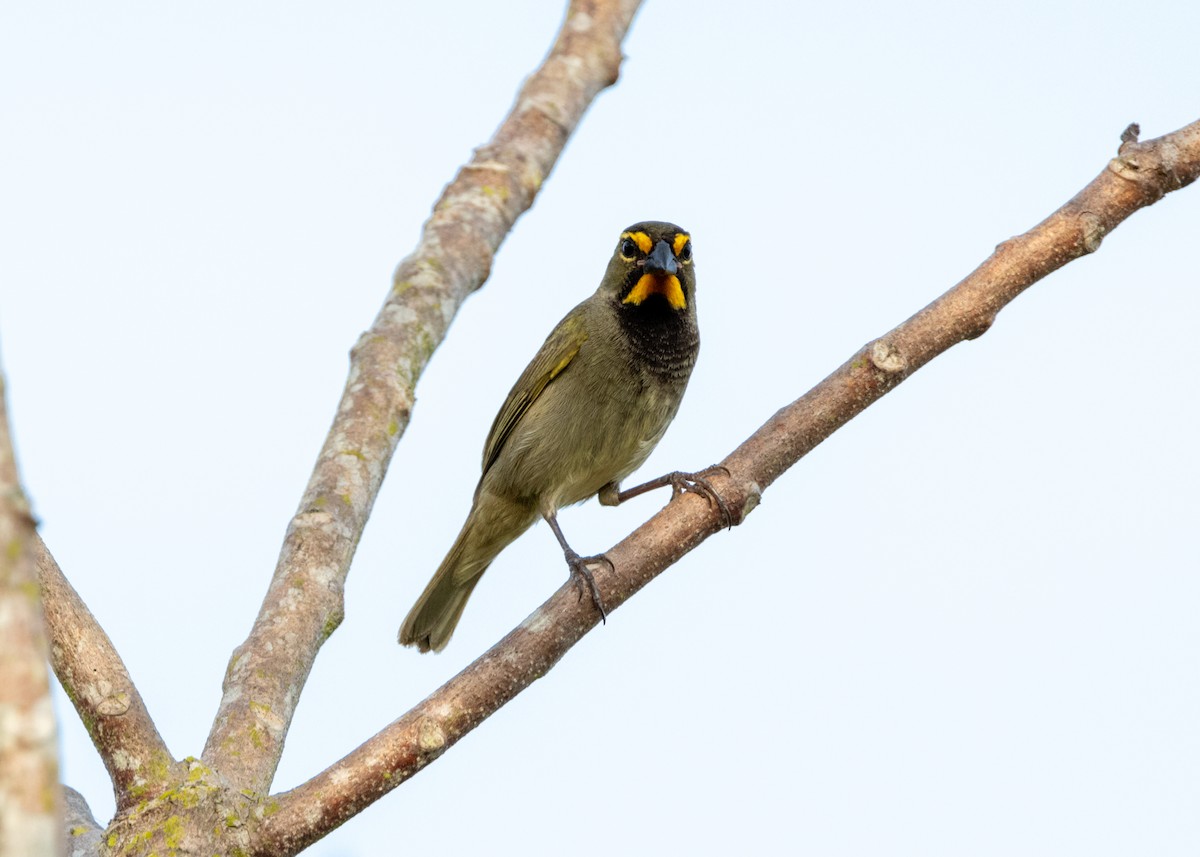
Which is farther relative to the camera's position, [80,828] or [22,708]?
[80,828]

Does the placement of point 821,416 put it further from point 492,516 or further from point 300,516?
point 492,516

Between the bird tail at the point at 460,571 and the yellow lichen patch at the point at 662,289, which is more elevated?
the yellow lichen patch at the point at 662,289

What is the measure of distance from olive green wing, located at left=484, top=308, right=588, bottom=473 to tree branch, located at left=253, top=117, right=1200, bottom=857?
6.47ft

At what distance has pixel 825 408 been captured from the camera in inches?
160

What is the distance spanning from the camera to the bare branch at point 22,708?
138 cm

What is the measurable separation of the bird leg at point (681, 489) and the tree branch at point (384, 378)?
1104 millimetres

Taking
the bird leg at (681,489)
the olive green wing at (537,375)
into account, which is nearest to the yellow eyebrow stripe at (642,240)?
the olive green wing at (537,375)

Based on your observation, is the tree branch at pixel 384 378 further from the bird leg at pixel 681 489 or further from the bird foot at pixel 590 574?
the bird leg at pixel 681 489

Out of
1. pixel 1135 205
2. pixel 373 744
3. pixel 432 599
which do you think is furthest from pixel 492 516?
pixel 1135 205

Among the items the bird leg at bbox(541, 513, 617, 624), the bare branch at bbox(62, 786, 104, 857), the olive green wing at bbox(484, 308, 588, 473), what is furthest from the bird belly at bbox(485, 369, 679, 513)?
the bare branch at bbox(62, 786, 104, 857)

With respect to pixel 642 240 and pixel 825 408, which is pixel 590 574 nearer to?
pixel 825 408

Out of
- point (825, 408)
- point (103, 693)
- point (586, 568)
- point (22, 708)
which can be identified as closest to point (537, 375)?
point (586, 568)

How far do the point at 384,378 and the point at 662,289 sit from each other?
148 centimetres

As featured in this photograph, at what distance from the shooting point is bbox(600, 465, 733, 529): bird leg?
4.05 meters
